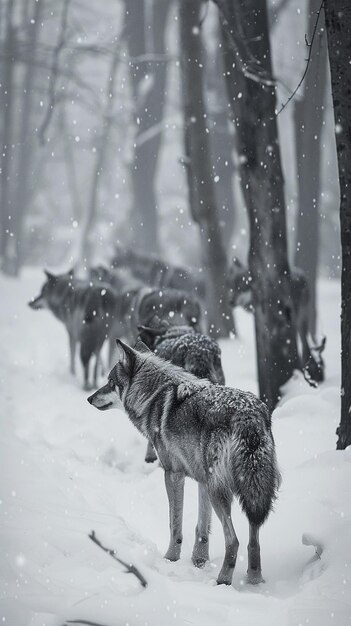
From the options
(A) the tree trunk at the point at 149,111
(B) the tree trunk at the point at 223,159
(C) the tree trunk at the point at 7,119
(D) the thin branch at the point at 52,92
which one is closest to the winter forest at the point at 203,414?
(D) the thin branch at the point at 52,92

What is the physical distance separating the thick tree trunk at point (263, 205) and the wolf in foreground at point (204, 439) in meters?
3.68

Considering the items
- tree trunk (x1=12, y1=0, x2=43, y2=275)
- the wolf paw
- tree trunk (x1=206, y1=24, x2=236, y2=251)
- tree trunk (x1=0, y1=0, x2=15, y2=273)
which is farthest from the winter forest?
tree trunk (x1=0, y1=0, x2=15, y2=273)

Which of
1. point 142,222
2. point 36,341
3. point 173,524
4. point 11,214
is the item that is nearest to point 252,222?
point 173,524

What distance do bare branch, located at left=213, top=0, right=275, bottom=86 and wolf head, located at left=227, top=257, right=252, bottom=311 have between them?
5450 millimetres

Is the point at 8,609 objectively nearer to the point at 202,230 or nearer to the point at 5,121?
the point at 202,230

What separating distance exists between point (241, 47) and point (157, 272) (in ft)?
33.1

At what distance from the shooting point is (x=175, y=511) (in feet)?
18.0

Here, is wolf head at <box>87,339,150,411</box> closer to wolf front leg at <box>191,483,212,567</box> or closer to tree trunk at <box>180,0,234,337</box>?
wolf front leg at <box>191,483,212,567</box>

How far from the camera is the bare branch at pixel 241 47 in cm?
888

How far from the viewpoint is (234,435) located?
4.74 m

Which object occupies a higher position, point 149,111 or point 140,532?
point 149,111

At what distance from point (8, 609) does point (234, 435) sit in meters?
1.77

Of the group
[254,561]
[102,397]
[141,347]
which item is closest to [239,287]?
[141,347]

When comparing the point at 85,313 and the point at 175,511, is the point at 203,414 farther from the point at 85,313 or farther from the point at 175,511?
the point at 85,313
